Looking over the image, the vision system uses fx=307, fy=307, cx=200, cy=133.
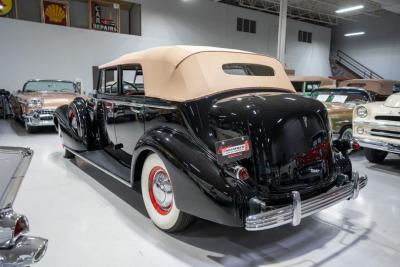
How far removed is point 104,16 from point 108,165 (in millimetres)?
11701

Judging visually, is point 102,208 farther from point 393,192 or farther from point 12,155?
point 393,192

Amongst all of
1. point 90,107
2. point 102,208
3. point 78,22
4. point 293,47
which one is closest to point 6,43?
point 78,22

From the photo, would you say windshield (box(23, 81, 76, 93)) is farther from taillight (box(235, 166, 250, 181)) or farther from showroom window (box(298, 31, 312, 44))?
showroom window (box(298, 31, 312, 44))

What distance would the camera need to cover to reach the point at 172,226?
271 centimetres

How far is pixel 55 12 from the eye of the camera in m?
12.3

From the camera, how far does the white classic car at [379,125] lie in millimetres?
4477

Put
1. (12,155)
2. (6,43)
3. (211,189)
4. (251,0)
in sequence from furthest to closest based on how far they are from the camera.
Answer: (251,0), (6,43), (211,189), (12,155)

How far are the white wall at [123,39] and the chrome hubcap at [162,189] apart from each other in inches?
433

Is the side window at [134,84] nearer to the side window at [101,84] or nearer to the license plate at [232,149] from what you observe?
the side window at [101,84]

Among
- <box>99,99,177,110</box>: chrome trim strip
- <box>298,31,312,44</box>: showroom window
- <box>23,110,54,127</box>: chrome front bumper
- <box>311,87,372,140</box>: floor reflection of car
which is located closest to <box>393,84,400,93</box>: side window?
<box>311,87,372,140</box>: floor reflection of car

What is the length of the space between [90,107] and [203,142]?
279 centimetres

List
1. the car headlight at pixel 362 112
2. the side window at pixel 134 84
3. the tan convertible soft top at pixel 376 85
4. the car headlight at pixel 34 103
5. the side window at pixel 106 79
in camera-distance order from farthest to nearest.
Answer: the tan convertible soft top at pixel 376 85, the car headlight at pixel 34 103, the car headlight at pixel 362 112, the side window at pixel 106 79, the side window at pixel 134 84

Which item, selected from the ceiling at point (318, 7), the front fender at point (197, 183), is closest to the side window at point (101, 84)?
the front fender at point (197, 183)

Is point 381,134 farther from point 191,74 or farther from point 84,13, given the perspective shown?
point 84,13
